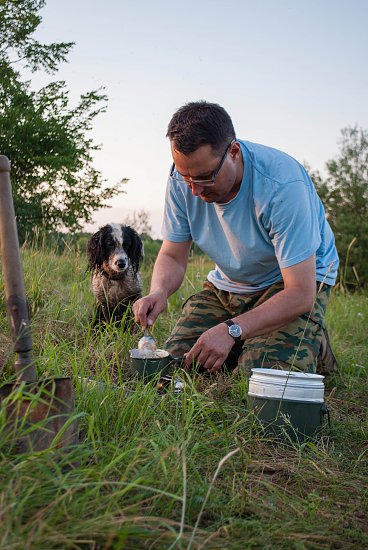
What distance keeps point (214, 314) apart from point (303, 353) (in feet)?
2.77

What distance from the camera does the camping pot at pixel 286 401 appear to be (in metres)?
2.81

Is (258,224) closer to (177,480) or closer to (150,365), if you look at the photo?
(150,365)

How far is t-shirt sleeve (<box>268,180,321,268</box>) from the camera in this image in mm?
3285

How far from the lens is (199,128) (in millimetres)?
3111

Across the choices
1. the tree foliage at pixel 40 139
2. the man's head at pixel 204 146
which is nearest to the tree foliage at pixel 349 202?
the tree foliage at pixel 40 139

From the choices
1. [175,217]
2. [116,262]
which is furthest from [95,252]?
[175,217]

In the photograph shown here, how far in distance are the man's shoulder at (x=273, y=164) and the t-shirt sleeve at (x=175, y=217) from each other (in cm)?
56

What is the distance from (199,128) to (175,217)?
943 mm

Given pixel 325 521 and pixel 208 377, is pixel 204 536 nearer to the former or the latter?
pixel 325 521

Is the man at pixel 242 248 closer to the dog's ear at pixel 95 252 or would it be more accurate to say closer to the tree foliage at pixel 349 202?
the dog's ear at pixel 95 252

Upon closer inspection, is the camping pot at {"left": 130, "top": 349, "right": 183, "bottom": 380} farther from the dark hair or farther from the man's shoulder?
the man's shoulder

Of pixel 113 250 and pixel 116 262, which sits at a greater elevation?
pixel 113 250

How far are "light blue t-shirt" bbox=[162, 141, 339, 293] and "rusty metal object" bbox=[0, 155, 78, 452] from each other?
1615 mm

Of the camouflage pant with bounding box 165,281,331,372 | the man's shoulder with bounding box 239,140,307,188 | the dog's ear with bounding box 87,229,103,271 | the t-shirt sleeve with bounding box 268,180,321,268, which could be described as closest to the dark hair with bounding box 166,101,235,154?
the man's shoulder with bounding box 239,140,307,188
